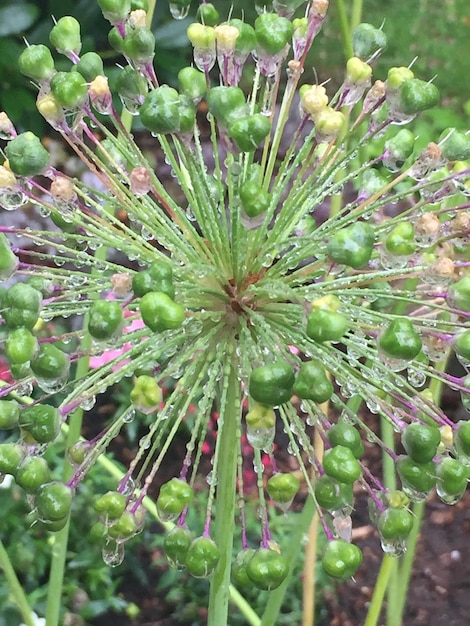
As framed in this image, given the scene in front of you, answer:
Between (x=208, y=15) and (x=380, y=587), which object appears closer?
(x=208, y=15)

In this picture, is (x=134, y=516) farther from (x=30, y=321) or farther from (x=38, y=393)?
(x=38, y=393)

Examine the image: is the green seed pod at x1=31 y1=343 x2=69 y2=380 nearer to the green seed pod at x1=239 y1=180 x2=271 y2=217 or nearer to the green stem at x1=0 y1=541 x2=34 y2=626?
the green seed pod at x1=239 y1=180 x2=271 y2=217

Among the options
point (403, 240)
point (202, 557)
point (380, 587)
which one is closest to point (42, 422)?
point (202, 557)

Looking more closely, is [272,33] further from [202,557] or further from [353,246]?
[202,557]

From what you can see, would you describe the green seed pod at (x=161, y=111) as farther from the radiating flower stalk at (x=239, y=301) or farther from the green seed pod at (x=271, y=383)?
the green seed pod at (x=271, y=383)

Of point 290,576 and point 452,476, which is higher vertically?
point 452,476

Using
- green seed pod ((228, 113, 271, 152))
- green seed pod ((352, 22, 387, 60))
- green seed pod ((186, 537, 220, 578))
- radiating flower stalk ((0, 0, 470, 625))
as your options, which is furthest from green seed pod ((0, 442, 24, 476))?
green seed pod ((352, 22, 387, 60))

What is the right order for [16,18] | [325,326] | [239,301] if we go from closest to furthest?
1. [325,326]
2. [239,301]
3. [16,18]
